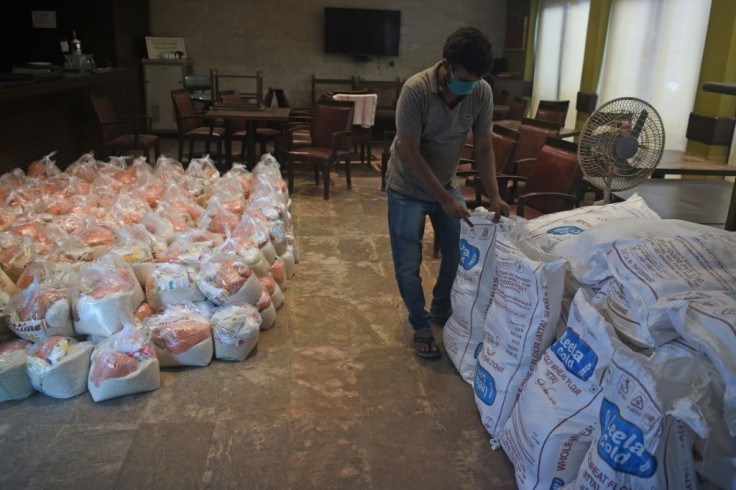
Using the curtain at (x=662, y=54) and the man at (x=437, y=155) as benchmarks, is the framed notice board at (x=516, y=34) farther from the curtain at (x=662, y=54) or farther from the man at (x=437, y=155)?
the man at (x=437, y=155)

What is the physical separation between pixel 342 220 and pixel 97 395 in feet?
9.30

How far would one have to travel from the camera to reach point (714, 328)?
139cm

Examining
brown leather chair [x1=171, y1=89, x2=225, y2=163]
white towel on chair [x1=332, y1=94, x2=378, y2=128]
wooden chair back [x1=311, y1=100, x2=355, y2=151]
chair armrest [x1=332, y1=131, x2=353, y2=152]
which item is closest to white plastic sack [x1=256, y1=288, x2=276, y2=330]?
chair armrest [x1=332, y1=131, x2=353, y2=152]

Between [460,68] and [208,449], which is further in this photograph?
[460,68]

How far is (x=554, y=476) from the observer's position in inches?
Result: 64.8

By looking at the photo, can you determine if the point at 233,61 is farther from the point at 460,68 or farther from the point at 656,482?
the point at 656,482

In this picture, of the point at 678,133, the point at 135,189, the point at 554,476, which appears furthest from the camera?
the point at 678,133

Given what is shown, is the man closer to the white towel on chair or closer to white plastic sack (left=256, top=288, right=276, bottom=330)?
white plastic sack (left=256, top=288, right=276, bottom=330)

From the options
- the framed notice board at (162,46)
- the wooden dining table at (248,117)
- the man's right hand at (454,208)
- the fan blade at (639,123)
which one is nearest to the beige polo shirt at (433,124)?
the man's right hand at (454,208)

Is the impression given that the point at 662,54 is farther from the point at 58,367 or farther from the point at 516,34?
the point at 58,367

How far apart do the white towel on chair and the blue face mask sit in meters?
4.47

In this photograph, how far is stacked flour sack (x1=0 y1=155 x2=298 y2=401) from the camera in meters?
2.22

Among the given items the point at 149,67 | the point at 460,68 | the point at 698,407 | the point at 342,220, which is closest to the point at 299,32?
the point at 149,67

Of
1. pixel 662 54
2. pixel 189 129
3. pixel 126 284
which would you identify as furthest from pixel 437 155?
pixel 189 129
